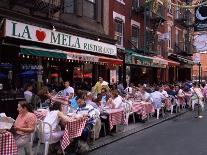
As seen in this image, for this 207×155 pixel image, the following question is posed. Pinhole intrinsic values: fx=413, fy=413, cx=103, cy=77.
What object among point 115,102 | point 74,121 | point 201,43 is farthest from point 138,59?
point 74,121

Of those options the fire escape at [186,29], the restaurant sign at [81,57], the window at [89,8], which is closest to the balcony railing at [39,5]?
the restaurant sign at [81,57]

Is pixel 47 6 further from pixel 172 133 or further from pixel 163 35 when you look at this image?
pixel 163 35

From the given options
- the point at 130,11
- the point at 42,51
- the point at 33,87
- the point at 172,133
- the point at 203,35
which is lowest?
the point at 172,133

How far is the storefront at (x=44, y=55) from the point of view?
1328cm

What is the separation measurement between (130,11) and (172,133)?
13348mm

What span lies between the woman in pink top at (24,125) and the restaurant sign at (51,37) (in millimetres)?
5089

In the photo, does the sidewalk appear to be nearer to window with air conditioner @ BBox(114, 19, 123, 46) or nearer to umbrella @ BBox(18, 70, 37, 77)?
umbrella @ BBox(18, 70, 37, 77)

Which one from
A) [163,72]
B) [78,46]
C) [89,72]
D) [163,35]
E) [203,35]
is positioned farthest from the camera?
[163,72]

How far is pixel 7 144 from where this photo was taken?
7164mm

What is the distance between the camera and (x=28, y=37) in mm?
13797

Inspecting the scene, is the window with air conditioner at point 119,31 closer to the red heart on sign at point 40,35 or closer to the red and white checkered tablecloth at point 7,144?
the red heart on sign at point 40,35

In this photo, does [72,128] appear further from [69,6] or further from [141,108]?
[69,6]

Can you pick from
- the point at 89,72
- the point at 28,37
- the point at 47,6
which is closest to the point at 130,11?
the point at 89,72

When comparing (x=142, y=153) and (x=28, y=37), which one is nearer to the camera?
(x=142, y=153)
